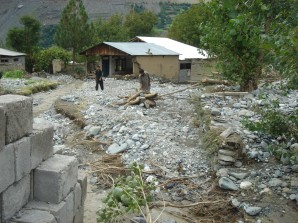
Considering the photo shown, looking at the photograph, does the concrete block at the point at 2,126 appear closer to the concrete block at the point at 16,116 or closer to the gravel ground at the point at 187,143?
the concrete block at the point at 16,116

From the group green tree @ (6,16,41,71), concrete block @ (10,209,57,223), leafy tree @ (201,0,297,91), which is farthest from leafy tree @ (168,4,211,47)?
concrete block @ (10,209,57,223)

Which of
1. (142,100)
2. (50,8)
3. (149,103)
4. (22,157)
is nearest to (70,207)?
(22,157)

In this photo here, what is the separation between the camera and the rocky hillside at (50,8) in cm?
7956

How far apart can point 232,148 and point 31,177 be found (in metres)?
4.57

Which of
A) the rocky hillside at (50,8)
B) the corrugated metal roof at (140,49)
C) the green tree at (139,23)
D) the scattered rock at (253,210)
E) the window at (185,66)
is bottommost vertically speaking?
the scattered rock at (253,210)

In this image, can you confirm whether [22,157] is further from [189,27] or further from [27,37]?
[189,27]

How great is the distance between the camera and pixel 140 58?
25.5 meters

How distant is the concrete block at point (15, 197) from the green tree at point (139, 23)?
47.4m

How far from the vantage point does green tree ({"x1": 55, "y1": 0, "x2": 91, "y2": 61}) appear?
33531mm

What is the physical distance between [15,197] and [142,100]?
31.8 ft

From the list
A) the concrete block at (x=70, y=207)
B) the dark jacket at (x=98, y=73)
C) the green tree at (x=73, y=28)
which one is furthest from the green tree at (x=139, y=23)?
the concrete block at (x=70, y=207)

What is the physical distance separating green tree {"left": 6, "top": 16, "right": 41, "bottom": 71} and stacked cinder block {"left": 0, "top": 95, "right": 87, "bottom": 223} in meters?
31.0

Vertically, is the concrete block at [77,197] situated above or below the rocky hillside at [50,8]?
below

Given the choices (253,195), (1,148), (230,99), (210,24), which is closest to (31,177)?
(1,148)
